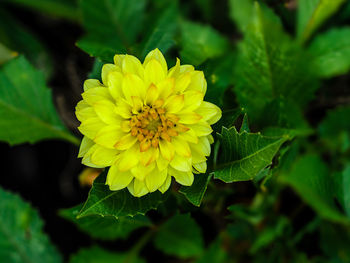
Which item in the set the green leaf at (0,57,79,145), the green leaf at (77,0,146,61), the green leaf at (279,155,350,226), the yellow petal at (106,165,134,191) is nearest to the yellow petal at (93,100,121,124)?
the yellow petal at (106,165,134,191)

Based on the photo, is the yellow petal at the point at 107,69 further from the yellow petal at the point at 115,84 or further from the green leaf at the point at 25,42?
the green leaf at the point at 25,42

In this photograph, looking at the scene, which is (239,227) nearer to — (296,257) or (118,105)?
(296,257)

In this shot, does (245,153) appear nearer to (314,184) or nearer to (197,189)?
(197,189)

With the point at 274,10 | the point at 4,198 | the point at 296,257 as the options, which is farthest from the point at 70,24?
the point at 296,257

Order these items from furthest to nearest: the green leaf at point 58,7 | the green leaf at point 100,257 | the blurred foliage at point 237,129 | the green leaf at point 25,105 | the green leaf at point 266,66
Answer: the green leaf at point 58,7
the green leaf at point 100,257
the green leaf at point 25,105
the green leaf at point 266,66
the blurred foliage at point 237,129

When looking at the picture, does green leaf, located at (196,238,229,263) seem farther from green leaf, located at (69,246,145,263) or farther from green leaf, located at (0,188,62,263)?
green leaf, located at (0,188,62,263)

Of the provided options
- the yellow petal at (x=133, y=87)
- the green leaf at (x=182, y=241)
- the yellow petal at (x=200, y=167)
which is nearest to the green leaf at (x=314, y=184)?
the yellow petal at (x=200, y=167)
